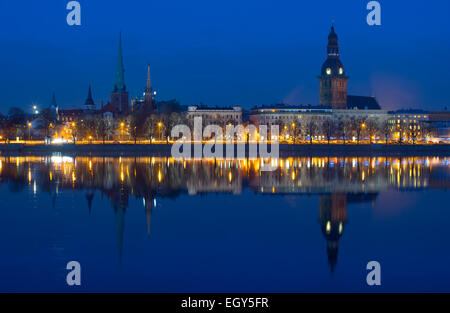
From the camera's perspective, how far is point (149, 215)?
20047 millimetres

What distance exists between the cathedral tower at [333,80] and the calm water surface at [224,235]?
95017 millimetres

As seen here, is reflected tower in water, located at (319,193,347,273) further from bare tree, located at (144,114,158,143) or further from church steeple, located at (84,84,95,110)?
church steeple, located at (84,84,95,110)

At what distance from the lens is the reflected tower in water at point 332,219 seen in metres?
14.9

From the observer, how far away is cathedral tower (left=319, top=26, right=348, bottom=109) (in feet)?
400

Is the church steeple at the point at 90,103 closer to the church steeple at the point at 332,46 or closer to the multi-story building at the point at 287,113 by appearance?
the multi-story building at the point at 287,113

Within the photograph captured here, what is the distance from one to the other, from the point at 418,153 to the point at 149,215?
51.1 m

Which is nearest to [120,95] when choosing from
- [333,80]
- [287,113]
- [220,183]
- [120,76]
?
[120,76]

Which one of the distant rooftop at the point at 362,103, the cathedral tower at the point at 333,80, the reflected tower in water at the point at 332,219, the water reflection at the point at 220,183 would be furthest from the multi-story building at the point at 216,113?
the reflected tower in water at the point at 332,219

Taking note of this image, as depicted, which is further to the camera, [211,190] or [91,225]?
[211,190]

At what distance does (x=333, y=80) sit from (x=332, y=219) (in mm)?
109078

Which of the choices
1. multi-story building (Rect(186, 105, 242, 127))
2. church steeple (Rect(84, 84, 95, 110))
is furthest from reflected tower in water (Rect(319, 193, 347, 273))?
church steeple (Rect(84, 84, 95, 110))

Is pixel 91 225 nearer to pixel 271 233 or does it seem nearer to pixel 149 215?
pixel 149 215

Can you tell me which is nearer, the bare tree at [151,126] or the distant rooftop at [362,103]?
the bare tree at [151,126]
